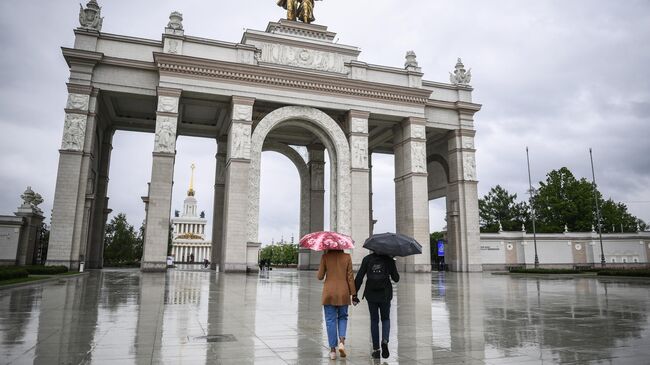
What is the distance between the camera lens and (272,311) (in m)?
10.1

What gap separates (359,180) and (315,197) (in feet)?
28.2

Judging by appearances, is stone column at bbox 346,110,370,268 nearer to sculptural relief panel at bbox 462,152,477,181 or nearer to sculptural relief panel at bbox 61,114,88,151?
sculptural relief panel at bbox 462,152,477,181

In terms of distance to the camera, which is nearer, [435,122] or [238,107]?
[238,107]

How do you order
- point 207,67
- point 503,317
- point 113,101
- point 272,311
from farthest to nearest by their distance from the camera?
point 113,101 → point 207,67 → point 272,311 → point 503,317

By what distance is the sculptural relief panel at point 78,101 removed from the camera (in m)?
28.0

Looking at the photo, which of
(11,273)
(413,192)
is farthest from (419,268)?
(11,273)

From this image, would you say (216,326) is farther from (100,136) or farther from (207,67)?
(100,136)

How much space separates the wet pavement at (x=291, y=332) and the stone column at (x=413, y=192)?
21.3 meters

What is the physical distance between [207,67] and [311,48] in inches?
324

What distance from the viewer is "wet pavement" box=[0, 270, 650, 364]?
5.69 meters

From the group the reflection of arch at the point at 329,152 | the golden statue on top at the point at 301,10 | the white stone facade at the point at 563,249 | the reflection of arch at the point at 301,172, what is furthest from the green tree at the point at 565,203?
the golden statue on top at the point at 301,10

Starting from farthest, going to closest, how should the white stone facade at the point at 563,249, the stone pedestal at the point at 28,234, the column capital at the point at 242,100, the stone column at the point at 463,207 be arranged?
the white stone facade at the point at 563,249, the stone column at the point at 463,207, the stone pedestal at the point at 28,234, the column capital at the point at 242,100

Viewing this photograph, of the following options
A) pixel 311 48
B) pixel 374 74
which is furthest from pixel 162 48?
pixel 374 74

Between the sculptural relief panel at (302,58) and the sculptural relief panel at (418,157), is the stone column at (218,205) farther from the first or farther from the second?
the sculptural relief panel at (418,157)
